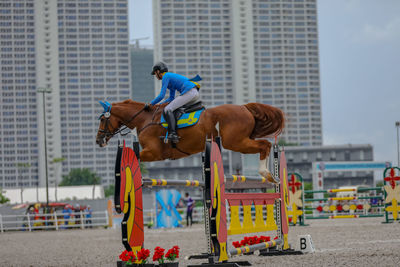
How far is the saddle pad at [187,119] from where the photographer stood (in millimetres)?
6914

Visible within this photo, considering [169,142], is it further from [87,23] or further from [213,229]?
[87,23]

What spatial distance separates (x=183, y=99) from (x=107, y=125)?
3.29 feet

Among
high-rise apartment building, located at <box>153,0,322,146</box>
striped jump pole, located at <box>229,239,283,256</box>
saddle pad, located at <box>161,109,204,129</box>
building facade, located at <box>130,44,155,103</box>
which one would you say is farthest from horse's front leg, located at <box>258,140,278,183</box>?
building facade, located at <box>130,44,155,103</box>

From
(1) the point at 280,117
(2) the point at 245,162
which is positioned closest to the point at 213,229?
(1) the point at 280,117

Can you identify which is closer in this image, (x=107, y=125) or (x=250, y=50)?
(x=107, y=125)

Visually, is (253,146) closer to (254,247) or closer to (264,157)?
(264,157)

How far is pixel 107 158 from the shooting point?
115 m

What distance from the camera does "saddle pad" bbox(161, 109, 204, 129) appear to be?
691cm

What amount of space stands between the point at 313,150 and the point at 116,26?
44.2 meters

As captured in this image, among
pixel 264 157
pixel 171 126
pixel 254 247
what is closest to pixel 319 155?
pixel 254 247

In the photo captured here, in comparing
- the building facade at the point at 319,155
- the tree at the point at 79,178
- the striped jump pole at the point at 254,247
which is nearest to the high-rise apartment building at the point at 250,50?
the building facade at the point at 319,155

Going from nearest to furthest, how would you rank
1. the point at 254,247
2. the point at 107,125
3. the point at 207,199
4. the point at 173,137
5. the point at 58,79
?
the point at 207,199 → the point at 173,137 → the point at 107,125 → the point at 254,247 → the point at 58,79

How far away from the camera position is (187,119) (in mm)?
6941

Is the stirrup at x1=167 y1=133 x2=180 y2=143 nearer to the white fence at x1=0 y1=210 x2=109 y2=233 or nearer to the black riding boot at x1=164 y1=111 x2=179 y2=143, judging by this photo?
the black riding boot at x1=164 y1=111 x2=179 y2=143
